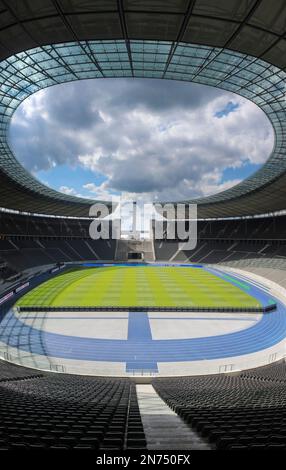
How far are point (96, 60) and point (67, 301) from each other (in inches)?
1046

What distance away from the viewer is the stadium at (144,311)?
532cm

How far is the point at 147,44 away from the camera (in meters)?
14.9

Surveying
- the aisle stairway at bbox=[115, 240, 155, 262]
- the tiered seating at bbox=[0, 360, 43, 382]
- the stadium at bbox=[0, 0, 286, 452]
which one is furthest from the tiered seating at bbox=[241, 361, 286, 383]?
the aisle stairway at bbox=[115, 240, 155, 262]

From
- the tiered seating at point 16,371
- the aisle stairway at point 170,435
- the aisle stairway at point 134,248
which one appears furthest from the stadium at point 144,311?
the aisle stairway at point 134,248

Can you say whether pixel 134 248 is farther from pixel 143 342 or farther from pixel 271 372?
pixel 271 372

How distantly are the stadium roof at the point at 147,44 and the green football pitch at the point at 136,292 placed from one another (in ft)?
67.0

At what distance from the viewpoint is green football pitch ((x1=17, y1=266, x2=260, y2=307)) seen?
112 ft

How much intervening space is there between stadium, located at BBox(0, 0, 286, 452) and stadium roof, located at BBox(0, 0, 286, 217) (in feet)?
0.27

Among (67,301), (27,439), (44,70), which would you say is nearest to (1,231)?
(67,301)

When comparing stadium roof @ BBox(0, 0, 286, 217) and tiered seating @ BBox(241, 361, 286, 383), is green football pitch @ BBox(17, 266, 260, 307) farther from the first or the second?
stadium roof @ BBox(0, 0, 286, 217)

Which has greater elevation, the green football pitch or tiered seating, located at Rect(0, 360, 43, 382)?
the green football pitch

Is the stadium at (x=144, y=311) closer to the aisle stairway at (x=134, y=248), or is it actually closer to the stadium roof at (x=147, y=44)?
the stadium roof at (x=147, y=44)

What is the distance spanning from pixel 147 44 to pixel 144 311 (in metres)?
25.4

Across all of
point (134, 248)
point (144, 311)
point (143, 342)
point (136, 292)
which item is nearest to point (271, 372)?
point (143, 342)
